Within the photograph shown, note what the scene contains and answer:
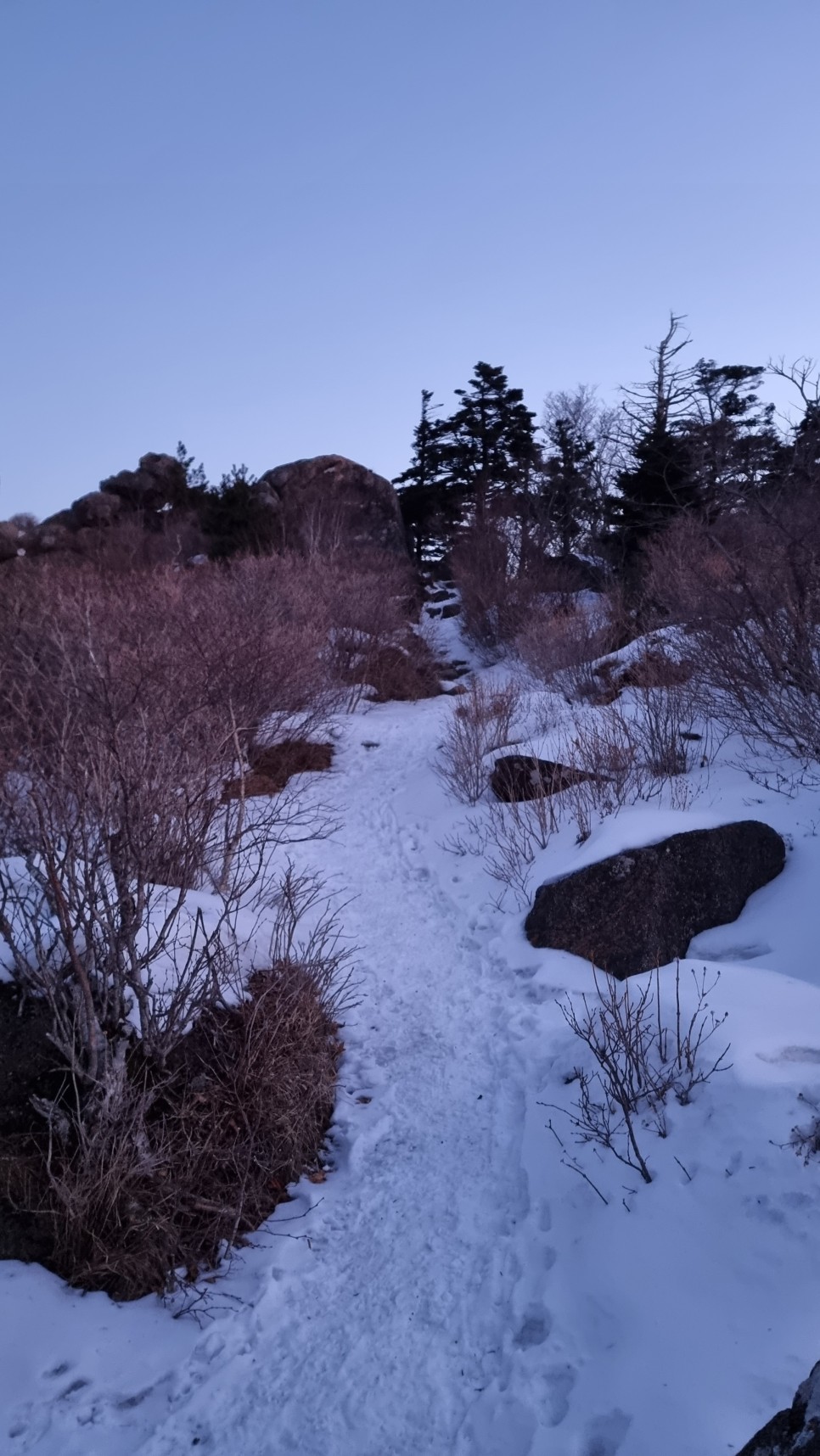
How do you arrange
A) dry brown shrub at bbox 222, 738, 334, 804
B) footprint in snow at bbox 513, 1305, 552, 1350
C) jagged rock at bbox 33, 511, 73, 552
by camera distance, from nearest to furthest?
footprint in snow at bbox 513, 1305, 552, 1350 → dry brown shrub at bbox 222, 738, 334, 804 → jagged rock at bbox 33, 511, 73, 552

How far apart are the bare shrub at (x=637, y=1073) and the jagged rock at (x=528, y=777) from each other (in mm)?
4174

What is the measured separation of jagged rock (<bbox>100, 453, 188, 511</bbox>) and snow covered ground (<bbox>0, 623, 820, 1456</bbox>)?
87.7 ft

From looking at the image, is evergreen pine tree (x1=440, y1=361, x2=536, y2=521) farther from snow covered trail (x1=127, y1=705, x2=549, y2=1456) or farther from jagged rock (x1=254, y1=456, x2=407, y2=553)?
snow covered trail (x1=127, y1=705, x2=549, y2=1456)

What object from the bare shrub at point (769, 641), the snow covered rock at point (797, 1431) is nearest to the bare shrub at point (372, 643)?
the bare shrub at point (769, 641)

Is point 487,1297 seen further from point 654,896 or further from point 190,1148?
point 654,896

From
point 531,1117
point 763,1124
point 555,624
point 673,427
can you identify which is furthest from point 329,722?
point 673,427

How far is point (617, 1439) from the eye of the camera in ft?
9.09

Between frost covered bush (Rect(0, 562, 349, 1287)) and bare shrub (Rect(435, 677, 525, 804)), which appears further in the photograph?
bare shrub (Rect(435, 677, 525, 804))

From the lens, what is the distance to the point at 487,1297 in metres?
3.59

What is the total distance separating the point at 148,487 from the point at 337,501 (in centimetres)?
669

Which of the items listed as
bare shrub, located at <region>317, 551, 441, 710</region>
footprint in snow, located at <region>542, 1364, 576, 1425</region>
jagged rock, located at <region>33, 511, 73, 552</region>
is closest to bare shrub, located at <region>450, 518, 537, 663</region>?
bare shrub, located at <region>317, 551, 441, 710</region>

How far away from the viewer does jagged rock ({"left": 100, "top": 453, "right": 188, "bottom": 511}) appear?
95.2ft

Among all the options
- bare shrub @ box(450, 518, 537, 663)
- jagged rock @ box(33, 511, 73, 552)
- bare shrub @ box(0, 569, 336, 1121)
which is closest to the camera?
bare shrub @ box(0, 569, 336, 1121)

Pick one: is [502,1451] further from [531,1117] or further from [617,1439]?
[531,1117]
